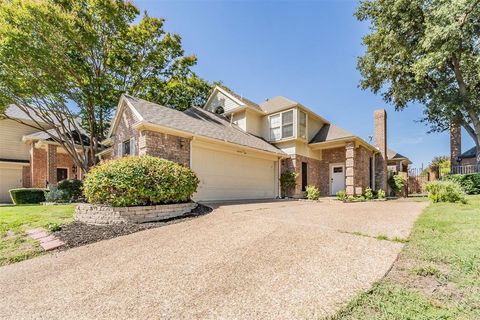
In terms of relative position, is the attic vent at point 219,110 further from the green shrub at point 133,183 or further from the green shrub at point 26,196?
the green shrub at point 26,196

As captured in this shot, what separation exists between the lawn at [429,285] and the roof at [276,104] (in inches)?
478

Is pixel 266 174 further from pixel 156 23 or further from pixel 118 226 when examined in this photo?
pixel 156 23

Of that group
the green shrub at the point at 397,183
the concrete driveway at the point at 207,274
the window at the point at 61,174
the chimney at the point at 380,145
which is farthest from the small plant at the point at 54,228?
the green shrub at the point at 397,183

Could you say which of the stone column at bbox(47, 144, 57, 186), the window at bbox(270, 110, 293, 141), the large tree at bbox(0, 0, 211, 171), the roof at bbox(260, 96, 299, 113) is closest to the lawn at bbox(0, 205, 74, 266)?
the large tree at bbox(0, 0, 211, 171)

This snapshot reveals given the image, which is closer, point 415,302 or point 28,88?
point 415,302

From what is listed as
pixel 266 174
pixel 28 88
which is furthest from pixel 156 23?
pixel 266 174

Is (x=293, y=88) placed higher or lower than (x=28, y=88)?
higher

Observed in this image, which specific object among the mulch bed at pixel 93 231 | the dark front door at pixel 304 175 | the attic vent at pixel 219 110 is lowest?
the mulch bed at pixel 93 231

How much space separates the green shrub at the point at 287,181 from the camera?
15047 mm

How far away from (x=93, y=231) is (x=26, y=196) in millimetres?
12402

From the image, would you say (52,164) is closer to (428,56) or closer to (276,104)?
(276,104)

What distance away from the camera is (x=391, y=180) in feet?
57.0

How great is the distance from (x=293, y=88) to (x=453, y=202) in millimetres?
13017

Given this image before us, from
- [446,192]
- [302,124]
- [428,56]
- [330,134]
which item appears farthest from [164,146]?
[428,56]
